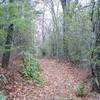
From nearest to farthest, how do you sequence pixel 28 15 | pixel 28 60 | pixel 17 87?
pixel 17 87, pixel 28 15, pixel 28 60

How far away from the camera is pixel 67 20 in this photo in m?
19.8

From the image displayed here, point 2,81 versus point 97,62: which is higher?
point 97,62

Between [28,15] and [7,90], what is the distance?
376 cm

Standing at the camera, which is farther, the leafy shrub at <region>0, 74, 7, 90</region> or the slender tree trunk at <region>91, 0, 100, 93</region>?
the slender tree trunk at <region>91, 0, 100, 93</region>

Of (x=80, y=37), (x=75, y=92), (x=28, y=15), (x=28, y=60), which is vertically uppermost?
(x=28, y=15)

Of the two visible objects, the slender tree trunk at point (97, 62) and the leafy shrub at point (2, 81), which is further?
the slender tree trunk at point (97, 62)

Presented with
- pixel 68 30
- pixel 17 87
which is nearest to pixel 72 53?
pixel 68 30

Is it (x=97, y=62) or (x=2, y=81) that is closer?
(x=2, y=81)

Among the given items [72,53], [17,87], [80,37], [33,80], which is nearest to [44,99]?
[17,87]

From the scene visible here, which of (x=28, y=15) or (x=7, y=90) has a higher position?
(x=28, y=15)

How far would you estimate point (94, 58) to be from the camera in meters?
9.90

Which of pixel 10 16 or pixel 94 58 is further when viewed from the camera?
pixel 94 58

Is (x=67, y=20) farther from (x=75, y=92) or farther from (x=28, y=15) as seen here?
(x=75, y=92)

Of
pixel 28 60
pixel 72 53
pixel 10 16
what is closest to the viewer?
pixel 10 16
